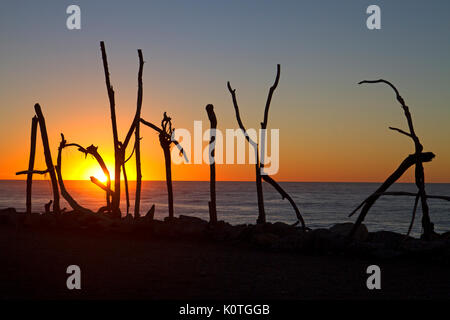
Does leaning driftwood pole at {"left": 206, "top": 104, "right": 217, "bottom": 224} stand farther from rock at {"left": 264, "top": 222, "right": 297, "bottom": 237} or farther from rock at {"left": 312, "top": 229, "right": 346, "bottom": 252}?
rock at {"left": 312, "top": 229, "right": 346, "bottom": 252}

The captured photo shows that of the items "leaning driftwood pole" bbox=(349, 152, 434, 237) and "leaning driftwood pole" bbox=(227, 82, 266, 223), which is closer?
"leaning driftwood pole" bbox=(349, 152, 434, 237)

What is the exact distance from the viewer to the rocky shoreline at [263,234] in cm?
1044

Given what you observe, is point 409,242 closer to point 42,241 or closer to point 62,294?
point 62,294

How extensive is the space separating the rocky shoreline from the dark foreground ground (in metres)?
0.22

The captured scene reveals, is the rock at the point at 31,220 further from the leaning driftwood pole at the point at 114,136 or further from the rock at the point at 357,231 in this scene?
the rock at the point at 357,231

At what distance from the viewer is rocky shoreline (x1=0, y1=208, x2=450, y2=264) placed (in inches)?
411

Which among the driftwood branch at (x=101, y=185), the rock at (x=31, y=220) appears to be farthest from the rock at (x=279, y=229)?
the rock at (x=31, y=220)

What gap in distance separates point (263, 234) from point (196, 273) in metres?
3.55

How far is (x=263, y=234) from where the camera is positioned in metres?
12.2

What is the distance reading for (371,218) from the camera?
154ft

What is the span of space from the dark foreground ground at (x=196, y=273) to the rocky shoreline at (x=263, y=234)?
224 millimetres

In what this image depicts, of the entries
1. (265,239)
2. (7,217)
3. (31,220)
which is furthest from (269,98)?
(7,217)

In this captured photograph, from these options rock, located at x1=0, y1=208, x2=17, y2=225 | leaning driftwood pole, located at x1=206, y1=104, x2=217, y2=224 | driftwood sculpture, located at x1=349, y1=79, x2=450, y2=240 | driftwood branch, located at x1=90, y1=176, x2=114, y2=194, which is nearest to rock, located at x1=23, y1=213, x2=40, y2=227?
rock, located at x1=0, y1=208, x2=17, y2=225
